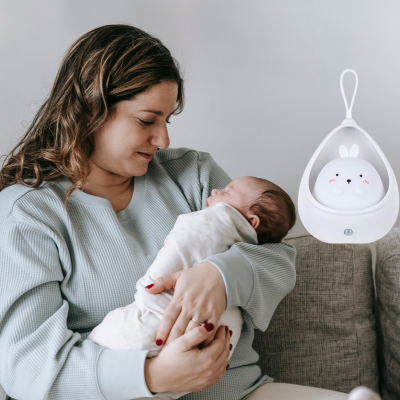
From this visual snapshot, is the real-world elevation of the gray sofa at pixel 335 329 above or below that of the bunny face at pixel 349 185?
below

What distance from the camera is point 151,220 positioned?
52.1 inches

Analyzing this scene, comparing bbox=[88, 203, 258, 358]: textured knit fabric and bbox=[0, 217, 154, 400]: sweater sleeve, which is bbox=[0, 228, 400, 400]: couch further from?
bbox=[0, 217, 154, 400]: sweater sleeve

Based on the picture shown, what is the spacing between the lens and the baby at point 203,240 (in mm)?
1018

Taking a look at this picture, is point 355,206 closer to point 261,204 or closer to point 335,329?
point 261,204

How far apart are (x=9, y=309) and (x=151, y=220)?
45 cm

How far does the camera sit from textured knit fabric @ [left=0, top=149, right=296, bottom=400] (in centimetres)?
101

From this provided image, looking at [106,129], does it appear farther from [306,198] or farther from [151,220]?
[306,198]

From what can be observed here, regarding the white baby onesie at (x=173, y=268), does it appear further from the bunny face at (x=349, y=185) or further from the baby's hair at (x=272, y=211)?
the bunny face at (x=349, y=185)

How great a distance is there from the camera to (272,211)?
4.01 ft

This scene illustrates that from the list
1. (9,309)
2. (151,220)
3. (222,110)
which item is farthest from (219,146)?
(9,309)

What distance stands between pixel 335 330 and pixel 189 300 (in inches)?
29.5

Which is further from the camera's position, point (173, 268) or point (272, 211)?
point (272, 211)

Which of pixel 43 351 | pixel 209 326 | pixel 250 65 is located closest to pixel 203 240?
pixel 209 326

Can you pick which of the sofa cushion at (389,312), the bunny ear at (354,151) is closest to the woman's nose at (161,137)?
the bunny ear at (354,151)
